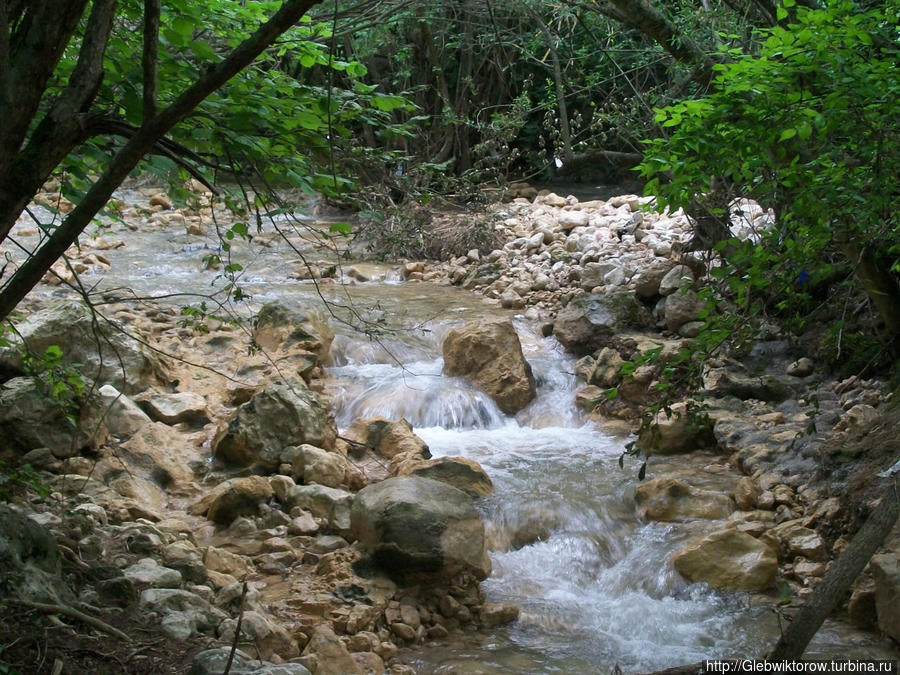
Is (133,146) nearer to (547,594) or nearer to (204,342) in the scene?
(547,594)

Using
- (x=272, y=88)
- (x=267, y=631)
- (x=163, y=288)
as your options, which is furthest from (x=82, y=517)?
(x=163, y=288)

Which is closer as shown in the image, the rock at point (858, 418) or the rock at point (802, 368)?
the rock at point (858, 418)

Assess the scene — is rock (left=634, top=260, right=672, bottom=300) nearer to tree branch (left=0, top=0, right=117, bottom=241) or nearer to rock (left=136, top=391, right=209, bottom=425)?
rock (left=136, top=391, right=209, bottom=425)

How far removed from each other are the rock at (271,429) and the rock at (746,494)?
277cm

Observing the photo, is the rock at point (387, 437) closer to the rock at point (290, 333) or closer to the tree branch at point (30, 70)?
the rock at point (290, 333)

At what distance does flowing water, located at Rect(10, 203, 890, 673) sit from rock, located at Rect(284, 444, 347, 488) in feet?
2.99

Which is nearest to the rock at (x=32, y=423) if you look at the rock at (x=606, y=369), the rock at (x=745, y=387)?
the rock at (x=606, y=369)

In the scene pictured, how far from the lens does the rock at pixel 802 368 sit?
23.3 ft

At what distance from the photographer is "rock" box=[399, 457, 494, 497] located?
18.5 feet

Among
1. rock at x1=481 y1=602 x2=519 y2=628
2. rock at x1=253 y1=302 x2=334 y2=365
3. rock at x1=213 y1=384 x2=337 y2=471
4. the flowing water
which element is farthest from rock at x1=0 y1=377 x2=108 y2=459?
rock at x1=253 y1=302 x2=334 y2=365

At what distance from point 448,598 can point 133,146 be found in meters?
A: 2.99

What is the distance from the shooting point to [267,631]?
3.53 metres

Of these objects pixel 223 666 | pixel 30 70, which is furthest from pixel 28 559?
pixel 30 70

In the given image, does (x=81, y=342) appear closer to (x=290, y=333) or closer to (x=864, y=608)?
(x=290, y=333)
